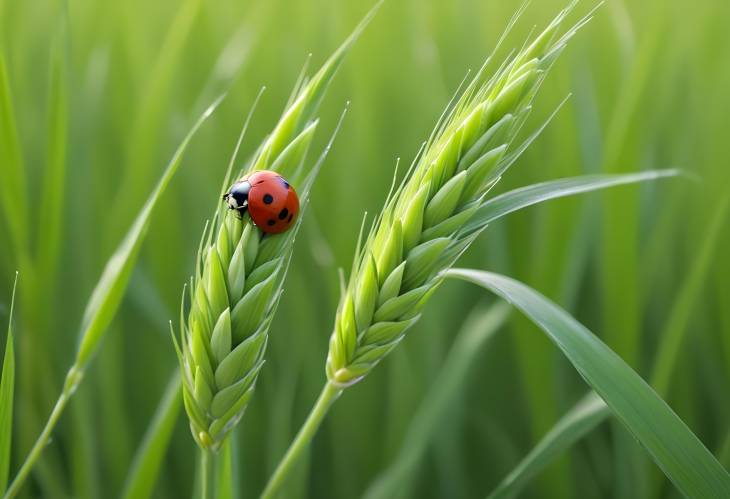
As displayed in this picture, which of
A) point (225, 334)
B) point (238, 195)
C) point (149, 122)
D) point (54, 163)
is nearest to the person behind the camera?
point (225, 334)

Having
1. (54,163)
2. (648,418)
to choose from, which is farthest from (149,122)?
(648,418)

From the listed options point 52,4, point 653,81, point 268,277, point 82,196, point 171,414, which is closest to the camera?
point 268,277

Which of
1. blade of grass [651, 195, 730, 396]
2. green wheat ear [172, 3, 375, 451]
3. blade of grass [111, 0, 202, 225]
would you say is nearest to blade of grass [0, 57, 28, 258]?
blade of grass [111, 0, 202, 225]

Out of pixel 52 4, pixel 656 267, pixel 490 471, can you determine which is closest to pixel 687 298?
pixel 656 267

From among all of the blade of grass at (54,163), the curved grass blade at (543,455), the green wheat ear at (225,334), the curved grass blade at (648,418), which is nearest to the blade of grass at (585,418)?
the curved grass blade at (543,455)

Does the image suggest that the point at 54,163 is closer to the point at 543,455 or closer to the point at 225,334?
the point at 225,334

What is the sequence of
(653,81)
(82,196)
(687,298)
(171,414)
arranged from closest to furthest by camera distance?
(171,414) → (687,298) → (82,196) → (653,81)

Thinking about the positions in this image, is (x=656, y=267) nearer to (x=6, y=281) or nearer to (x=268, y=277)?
(x=268, y=277)
